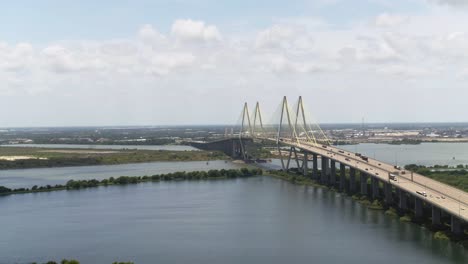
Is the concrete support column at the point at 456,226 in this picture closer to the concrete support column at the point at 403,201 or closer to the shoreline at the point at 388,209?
the shoreline at the point at 388,209

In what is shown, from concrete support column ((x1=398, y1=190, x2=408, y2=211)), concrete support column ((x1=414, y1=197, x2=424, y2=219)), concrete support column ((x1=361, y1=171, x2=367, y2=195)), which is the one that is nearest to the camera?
concrete support column ((x1=414, y1=197, x2=424, y2=219))

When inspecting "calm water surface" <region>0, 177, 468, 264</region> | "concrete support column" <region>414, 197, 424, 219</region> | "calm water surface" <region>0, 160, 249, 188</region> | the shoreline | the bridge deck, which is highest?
the bridge deck

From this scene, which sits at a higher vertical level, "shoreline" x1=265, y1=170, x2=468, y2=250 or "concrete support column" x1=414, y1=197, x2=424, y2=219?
"concrete support column" x1=414, y1=197, x2=424, y2=219

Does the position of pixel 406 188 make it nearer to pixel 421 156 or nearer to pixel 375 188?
pixel 375 188

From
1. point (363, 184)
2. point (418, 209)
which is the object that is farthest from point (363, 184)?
point (418, 209)

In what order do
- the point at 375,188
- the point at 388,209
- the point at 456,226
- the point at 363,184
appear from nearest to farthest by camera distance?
the point at 456,226 → the point at 388,209 → the point at 375,188 → the point at 363,184

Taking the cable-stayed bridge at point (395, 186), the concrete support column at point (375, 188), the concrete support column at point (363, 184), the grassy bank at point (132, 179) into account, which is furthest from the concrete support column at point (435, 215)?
the grassy bank at point (132, 179)

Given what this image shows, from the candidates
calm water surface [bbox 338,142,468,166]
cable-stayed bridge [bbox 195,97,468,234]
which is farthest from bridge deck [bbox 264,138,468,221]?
calm water surface [bbox 338,142,468,166]

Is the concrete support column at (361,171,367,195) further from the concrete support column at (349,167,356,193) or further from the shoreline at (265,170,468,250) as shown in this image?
the concrete support column at (349,167,356,193)

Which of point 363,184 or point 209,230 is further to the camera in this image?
point 363,184
